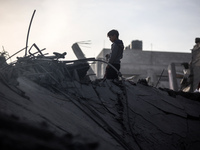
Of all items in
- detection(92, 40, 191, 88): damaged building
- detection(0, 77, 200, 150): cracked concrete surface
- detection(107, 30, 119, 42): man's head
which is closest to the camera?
detection(0, 77, 200, 150): cracked concrete surface

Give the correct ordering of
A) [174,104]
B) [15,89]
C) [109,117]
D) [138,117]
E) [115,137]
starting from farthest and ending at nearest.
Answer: [174,104], [138,117], [109,117], [115,137], [15,89]

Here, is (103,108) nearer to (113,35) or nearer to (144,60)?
(113,35)

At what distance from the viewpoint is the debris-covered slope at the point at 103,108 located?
2326mm

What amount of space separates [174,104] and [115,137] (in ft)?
6.54

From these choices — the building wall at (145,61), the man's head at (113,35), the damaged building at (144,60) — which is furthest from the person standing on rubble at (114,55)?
the building wall at (145,61)

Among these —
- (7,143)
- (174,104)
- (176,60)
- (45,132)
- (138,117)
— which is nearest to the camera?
(7,143)

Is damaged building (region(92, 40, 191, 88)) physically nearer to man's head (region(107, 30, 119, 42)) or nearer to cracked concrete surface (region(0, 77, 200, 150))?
man's head (region(107, 30, 119, 42))

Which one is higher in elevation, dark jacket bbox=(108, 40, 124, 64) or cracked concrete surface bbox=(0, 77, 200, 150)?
dark jacket bbox=(108, 40, 124, 64)

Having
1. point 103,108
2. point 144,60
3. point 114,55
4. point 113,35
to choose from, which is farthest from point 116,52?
point 144,60

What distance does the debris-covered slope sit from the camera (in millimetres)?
2326

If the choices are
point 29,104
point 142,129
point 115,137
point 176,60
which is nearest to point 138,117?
point 142,129

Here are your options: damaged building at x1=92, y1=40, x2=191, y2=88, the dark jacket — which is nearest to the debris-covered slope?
the dark jacket

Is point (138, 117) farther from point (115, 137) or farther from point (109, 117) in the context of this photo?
point (115, 137)

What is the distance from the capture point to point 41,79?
3428 mm
